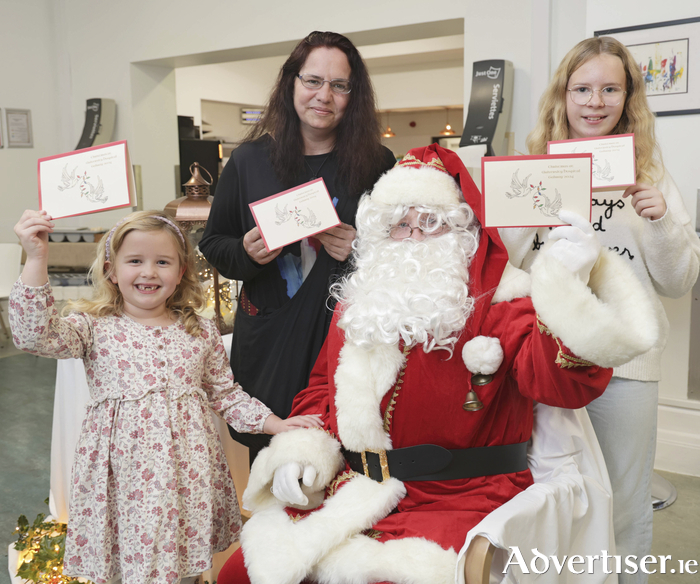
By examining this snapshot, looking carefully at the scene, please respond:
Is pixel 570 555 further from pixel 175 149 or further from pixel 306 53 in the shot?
pixel 175 149

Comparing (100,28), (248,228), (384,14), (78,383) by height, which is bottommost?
(78,383)

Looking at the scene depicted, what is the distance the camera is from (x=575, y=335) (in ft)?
3.68

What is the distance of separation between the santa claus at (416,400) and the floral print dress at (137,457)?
0.18m

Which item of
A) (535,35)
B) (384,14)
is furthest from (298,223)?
(384,14)

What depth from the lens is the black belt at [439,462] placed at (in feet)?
Answer: 4.61

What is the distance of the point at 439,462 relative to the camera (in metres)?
1.40

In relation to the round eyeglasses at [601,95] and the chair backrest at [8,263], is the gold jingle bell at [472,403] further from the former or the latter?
the chair backrest at [8,263]

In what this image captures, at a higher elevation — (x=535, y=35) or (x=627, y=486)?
(x=535, y=35)

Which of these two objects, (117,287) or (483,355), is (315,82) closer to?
(117,287)

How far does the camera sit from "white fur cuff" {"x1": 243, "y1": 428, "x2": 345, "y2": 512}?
1.47 meters

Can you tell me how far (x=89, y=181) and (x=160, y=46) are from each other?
5666 millimetres

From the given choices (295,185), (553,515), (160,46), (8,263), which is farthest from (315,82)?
(160,46)

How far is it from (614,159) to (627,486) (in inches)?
38.0

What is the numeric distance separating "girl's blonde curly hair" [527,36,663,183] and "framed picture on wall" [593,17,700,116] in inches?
55.3
